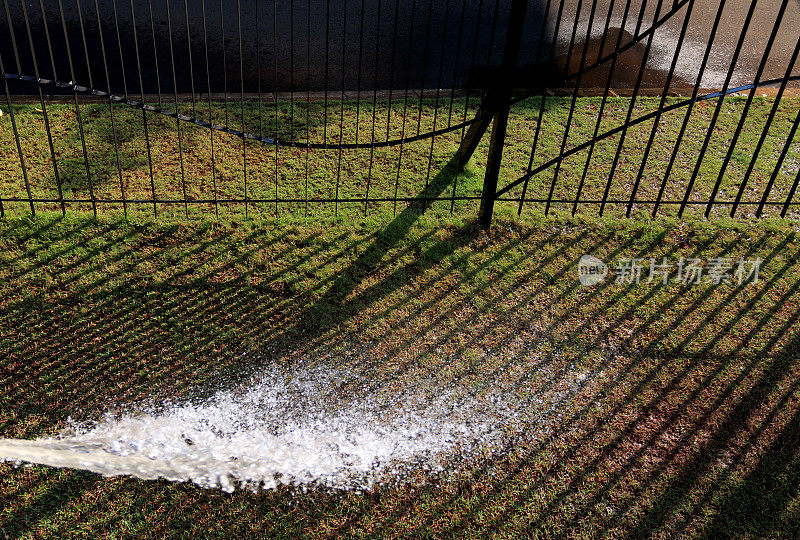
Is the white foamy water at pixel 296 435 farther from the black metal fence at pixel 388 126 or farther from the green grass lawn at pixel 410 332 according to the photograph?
the black metal fence at pixel 388 126

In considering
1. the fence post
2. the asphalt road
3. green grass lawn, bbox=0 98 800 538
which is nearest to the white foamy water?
green grass lawn, bbox=0 98 800 538

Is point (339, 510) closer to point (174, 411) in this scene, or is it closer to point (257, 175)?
point (174, 411)

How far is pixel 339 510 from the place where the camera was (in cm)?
329

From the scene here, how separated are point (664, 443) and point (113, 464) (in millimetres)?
2794

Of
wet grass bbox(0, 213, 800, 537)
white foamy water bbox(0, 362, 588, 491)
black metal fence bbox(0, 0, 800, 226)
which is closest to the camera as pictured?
wet grass bbox(0, 213, 800, 537)

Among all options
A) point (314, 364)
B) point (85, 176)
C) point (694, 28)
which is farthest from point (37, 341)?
point (694, 28)

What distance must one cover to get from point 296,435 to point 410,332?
1.02 meters

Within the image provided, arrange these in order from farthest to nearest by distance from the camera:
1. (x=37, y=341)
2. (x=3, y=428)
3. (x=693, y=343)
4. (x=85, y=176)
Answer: (x=85, y=176)
(x=693, y=343)
(x=37, y=341)
(x=3, y=428)

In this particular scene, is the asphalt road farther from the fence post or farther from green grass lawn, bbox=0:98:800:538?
the fence post

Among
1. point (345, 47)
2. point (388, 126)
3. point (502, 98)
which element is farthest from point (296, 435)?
point (345, 47)

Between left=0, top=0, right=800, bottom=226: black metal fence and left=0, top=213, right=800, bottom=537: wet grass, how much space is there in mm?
321

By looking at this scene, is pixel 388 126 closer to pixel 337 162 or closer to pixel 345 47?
pixel 337 162

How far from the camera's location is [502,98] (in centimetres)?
474

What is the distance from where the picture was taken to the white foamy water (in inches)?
136
